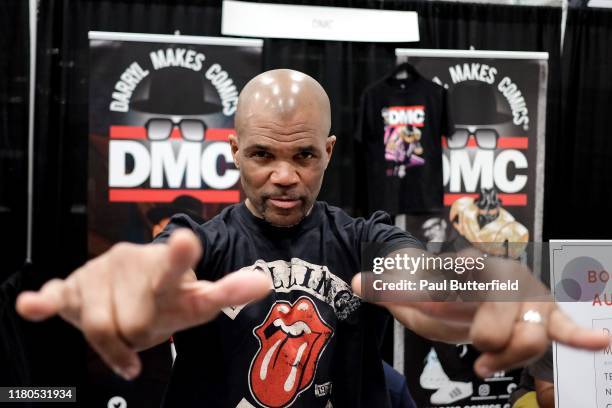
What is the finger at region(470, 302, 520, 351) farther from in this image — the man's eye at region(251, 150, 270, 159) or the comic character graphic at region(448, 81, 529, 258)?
the comic character graphic at region(448, 81, 529, 258)

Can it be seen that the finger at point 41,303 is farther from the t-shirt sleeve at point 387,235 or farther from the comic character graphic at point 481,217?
the comic character graphic at point 481,217

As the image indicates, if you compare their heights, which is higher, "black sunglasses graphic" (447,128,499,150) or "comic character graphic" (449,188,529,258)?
"black sunglasses graphic" (447,128,499,150)

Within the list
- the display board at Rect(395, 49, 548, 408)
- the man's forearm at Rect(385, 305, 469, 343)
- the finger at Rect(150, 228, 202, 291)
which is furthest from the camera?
the display board at Rect(395, 49, 548, 408)

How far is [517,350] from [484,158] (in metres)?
2.11

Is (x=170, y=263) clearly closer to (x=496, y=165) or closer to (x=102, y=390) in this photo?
(x=102, y=390)

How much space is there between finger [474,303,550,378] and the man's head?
42cm

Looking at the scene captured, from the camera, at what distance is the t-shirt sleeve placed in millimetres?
747

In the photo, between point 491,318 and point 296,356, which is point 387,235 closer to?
point 296,356

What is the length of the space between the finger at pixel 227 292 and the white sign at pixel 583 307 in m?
0.46

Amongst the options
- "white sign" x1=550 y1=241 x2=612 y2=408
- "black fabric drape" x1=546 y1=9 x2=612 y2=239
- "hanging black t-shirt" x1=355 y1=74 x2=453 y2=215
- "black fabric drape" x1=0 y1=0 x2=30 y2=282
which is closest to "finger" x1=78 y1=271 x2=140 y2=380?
"white sign" x1=550 y1=241 x2=612 y2=408

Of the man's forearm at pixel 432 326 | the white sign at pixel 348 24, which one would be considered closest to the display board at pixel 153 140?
the white sign at pixel 348 24

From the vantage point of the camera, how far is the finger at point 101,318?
409mm

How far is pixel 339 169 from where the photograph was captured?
95.7 inches

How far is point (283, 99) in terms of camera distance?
814 millimetres
